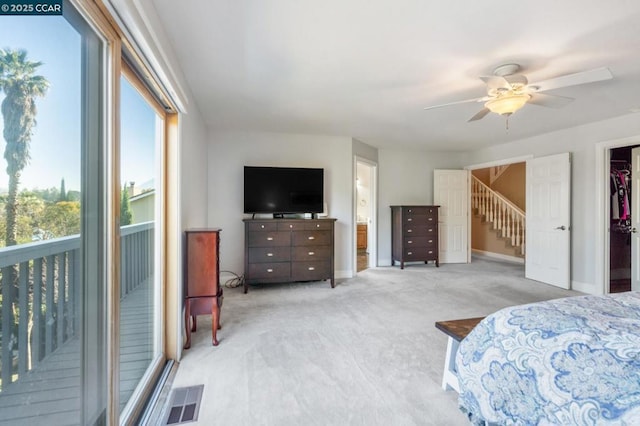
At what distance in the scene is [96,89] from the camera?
3.95 ft

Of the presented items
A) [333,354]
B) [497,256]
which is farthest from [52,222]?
[497,256]

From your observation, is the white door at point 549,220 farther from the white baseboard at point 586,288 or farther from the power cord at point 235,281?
the power cord at point 235,281

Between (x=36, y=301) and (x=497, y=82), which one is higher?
(x=497, y=82)

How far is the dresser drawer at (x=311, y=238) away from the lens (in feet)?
13.4

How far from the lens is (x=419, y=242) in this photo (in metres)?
5.60

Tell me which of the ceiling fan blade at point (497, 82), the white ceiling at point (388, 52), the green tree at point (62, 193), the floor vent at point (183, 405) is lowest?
the floor vent at point (183, 405)

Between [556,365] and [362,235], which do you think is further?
[362,235]

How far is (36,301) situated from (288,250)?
3.18 meters

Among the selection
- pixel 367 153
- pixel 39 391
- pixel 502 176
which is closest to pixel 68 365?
pixel 39 391

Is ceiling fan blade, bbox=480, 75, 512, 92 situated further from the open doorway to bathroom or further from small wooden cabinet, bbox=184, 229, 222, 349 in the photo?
the open doorway to bathroom

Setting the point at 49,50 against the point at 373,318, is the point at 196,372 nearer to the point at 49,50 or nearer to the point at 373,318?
the point at 373,318

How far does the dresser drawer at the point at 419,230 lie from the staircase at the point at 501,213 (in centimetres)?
206

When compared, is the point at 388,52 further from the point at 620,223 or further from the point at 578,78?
the point at 620,223

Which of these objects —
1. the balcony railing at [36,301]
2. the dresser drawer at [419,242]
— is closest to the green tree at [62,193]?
the balcony railing at [36,301]
